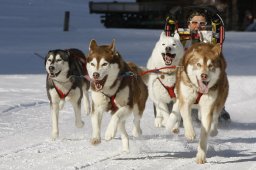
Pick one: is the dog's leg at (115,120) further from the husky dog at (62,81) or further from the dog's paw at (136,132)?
the husky dog at (62,81)

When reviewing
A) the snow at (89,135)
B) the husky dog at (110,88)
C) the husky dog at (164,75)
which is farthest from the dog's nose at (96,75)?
the husky dog at (164,75)

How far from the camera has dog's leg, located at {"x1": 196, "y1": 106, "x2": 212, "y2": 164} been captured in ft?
20.2

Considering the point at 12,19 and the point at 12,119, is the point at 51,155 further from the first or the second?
the point at 12,19

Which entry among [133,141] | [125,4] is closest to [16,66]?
[133,141]

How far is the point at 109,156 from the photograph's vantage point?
21.3ft

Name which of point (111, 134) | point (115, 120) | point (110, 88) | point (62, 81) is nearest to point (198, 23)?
point (62, 81)

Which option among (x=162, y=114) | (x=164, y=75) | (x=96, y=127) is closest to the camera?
(x=96, y=127)

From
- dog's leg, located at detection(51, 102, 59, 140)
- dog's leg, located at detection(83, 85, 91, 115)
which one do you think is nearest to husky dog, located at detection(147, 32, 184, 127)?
dog's leg, located at detection(83, 85, 91, 115)

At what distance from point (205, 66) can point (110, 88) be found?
2.96 ft

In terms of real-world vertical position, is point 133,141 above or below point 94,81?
below

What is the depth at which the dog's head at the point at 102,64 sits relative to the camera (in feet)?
20.5

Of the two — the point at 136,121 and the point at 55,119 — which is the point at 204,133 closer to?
the point at 136,121

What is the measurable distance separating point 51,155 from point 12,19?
28.3 metres

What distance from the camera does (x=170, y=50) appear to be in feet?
25.0
